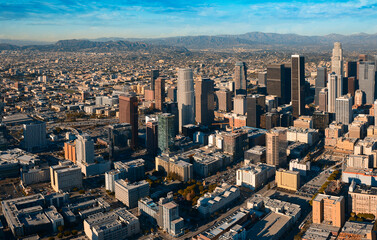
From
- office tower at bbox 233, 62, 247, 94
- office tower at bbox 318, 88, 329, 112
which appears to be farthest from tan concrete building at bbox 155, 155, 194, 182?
office tower at bbox 233, 62, 247, 94

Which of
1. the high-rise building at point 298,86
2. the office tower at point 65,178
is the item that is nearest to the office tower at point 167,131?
the office tower at point 65,178

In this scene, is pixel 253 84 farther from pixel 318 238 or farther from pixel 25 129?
pixel 318 238

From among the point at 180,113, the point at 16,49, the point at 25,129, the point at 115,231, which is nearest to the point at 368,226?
the point at 115,231

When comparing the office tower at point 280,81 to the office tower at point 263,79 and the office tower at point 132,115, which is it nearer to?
the office tower at point 263,79

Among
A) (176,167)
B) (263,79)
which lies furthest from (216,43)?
(176,167)

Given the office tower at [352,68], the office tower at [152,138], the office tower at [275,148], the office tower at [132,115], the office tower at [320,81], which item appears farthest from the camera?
the office tower at [352,68]

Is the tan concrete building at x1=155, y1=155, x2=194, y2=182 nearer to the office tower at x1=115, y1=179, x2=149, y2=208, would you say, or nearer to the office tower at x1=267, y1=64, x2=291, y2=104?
the office tower at x1=115, y1=179, x2=149, y2=208

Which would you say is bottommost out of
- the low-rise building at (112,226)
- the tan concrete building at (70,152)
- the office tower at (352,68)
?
the low-rise building at (112,226)

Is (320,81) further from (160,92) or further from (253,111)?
A: (160,92)
